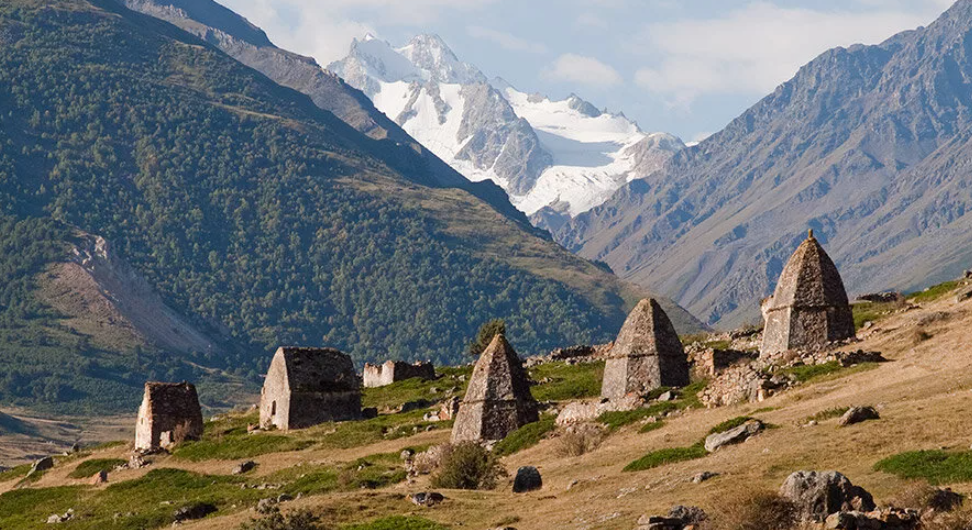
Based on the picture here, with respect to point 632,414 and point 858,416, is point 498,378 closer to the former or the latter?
point 632,414

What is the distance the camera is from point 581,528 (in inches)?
1297

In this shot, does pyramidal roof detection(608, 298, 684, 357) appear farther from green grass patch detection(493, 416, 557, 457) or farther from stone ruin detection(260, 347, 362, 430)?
stone ruin detection(260, 347, 362, 430)

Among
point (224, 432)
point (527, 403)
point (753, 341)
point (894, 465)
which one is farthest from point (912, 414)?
point (224, 432)

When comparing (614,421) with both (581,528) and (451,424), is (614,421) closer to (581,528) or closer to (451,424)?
(451,424)

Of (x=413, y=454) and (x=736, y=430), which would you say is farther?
(x=413, y=454)

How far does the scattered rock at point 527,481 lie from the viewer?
41750mm

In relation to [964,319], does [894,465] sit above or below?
below

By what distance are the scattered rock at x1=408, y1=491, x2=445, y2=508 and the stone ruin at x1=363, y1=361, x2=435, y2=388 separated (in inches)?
2136

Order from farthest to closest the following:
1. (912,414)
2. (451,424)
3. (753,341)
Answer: (753,341)
(451,424)
(912,414)

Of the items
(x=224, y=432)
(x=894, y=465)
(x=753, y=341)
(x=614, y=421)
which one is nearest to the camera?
(x=894, y=465)

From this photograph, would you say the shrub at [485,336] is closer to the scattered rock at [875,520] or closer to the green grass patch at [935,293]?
the green grass patch at [935,293]

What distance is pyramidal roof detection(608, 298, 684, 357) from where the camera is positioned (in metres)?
58.1

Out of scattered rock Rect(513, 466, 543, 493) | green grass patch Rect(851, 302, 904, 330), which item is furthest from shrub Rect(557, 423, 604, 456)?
green grass patch Rect(851, 302, 904, 330)

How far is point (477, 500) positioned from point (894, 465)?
1166cm
